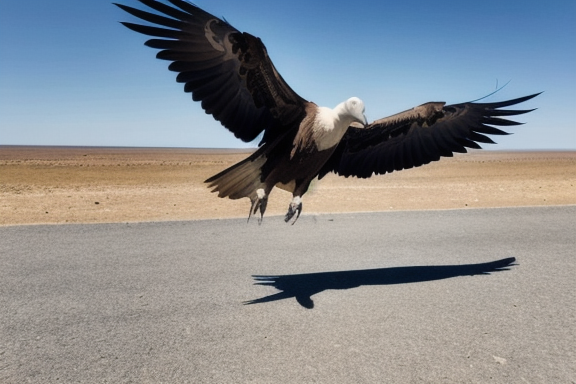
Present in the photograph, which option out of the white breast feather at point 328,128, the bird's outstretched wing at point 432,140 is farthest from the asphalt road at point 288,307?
the white breast feather at point 328,128

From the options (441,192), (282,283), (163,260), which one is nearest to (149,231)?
(163,260)

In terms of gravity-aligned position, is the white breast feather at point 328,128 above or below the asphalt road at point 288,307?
above

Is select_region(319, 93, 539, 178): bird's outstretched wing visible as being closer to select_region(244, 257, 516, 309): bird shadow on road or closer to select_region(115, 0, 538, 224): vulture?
select_region(115, 0, 538, 224): vulture

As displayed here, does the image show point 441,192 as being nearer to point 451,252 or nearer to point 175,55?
point 451,252

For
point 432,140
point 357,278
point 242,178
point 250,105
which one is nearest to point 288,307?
point 357,278

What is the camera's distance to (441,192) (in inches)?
734

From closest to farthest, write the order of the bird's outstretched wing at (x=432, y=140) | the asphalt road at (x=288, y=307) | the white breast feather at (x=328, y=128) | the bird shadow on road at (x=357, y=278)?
the white breast feather at (x=328, y=128)
the asphalt road at (x=288, y=307)
the bird's outstretched wing at (x=432, y=140)
the bird shadow on road at (x=357, y=278)

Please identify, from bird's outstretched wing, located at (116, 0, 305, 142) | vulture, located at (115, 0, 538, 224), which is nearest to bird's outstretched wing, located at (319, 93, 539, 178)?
vulture, located at (115, 0, 538, 224)

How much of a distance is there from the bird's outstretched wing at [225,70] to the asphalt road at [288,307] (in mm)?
2072

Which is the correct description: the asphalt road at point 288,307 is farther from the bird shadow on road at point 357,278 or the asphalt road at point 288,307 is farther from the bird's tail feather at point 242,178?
the bird's tail feather at point 242,178

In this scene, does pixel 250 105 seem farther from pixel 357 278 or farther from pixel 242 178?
pixel 357 278

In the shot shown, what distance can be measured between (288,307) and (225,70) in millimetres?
2755

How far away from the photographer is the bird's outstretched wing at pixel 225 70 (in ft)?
12.4

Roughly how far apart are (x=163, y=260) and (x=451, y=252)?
4852 millimetres
